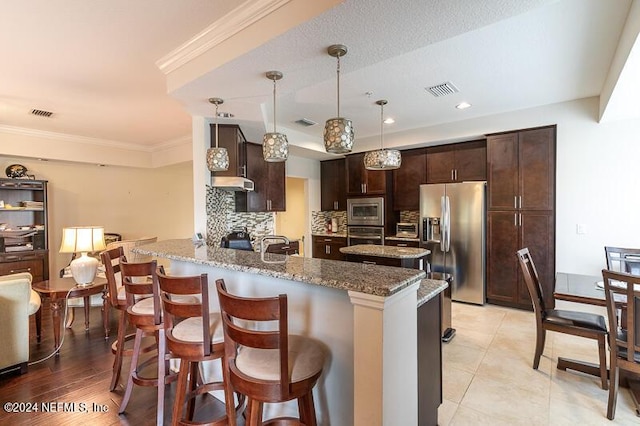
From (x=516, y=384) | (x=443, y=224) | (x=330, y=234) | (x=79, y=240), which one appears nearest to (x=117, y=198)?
(x=79, y=240)

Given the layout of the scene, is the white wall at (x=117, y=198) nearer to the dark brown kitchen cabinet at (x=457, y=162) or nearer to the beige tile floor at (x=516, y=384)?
the dark brown kitchen cabinet at (x=457, y=162)

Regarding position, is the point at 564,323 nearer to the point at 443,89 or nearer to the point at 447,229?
the point at 447,229

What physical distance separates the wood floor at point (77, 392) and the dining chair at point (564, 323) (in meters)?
2.63

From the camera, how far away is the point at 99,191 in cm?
617

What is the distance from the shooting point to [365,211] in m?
5.55

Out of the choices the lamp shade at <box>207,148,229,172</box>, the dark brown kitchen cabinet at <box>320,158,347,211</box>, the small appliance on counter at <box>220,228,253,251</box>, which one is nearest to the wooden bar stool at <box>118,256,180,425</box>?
the lamp shade at <box>207,148,229,172</box>

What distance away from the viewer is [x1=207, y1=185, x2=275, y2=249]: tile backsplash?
380 cm

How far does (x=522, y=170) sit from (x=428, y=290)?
10.8 feet

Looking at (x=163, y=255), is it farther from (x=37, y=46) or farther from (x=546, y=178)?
(x=546, y=178)

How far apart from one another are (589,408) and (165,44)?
4.03 m

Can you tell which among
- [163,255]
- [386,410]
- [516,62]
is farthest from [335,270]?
[516,62]

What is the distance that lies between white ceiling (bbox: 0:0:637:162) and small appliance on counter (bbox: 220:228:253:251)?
1358mm

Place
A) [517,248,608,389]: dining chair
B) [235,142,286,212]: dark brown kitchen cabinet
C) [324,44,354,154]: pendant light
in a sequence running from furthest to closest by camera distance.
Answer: [235,142,286,212]: dark brown kitchen cabinet
[517,248,608,389]: dining chair
[324,44,354,154]: pendant light

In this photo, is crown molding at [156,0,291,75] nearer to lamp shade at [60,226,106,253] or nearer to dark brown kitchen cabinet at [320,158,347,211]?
lamp shade at [60,226,106,253]
